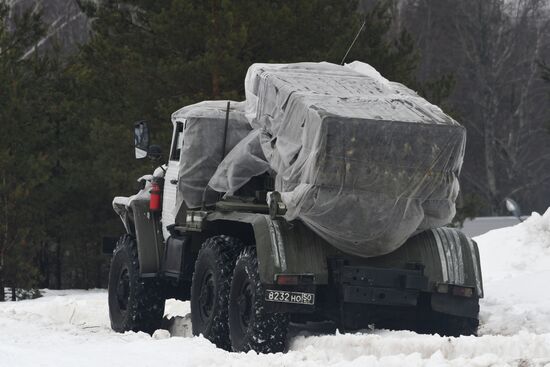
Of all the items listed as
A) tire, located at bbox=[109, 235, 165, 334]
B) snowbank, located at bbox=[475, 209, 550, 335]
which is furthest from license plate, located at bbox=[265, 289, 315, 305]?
tire, located at bbox=[109, 235, 165, 334]

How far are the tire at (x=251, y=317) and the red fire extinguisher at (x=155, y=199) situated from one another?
9.40ft

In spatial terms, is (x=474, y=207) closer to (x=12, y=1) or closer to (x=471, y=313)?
(x=471, y=313)

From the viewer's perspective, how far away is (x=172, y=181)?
13.0 metres

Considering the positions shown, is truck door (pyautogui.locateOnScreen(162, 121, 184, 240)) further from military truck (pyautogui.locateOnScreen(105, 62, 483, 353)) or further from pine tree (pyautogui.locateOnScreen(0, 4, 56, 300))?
pine tree (pyautogui.locateOnScreen(0, 4, 56, 300))

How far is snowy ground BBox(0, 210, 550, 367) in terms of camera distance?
27.2ft

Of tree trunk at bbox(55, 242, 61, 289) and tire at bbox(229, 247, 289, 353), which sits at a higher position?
tire at bbox(229, 247, 289, 353)

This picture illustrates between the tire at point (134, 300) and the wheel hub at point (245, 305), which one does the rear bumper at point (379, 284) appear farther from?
the tire at point (134, 300)

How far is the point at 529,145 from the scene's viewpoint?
51.3m

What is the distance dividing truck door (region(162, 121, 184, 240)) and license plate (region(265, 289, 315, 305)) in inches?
116

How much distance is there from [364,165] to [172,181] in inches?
137

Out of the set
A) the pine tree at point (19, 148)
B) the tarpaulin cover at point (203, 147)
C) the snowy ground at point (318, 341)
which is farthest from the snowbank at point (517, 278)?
the pine tree at point (19, 148)

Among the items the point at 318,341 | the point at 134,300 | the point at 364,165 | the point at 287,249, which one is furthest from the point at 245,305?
the point at 134,300

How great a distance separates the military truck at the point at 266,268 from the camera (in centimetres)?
1039

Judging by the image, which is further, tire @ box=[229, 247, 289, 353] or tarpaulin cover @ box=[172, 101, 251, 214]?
tarpaulin cover @ box=[172, 101, 251, 214]
